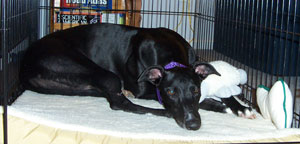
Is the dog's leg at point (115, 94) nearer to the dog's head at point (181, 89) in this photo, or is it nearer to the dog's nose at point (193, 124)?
the dog's head at point (181, 89)

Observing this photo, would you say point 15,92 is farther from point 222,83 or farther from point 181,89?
point 222,83

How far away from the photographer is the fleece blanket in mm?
2260

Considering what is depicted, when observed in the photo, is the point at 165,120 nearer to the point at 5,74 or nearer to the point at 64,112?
the point at 64,112

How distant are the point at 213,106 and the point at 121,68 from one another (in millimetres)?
917

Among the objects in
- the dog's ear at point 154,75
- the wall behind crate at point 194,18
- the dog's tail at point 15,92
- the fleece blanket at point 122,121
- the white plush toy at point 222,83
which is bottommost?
the fleece blanket at point 122,121

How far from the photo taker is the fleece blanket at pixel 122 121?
226cm

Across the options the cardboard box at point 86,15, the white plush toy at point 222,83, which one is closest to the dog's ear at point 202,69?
the white plush toy at point 222,83

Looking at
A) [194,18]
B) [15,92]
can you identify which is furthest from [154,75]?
[194,18]

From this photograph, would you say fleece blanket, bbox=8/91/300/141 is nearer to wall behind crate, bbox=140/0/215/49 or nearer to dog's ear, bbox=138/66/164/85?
dog's ear, bbox=138/66/164/85

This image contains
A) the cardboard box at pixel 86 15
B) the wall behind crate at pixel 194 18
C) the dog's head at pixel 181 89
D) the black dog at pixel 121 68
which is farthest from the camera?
the cardboard box at pixel 86 15

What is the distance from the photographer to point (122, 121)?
99.8 inches

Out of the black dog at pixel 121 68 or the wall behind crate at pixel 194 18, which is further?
the wall behind crate at pixel 194 18

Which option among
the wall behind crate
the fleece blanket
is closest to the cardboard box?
the wall behind crate

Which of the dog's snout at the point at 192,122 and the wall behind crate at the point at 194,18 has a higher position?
the wall behind crate at the point at 194,18
